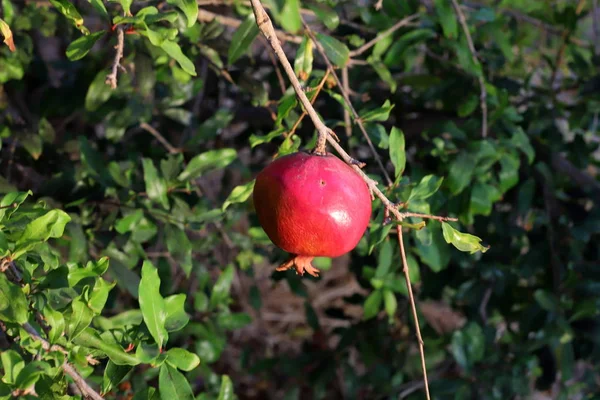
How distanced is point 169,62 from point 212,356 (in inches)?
27.3

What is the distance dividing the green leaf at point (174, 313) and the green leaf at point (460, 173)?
2.23 ft

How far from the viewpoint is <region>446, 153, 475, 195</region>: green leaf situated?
4.73ft

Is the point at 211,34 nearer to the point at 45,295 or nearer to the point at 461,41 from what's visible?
the point at 461,41

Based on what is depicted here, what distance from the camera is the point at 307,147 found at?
1.31m

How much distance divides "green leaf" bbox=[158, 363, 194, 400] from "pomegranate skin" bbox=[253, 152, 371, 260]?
0.78ft

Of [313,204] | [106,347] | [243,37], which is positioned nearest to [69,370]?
[106,347]

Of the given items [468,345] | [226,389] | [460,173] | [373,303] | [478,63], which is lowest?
[468,345]

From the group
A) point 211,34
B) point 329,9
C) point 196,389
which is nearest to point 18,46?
point 211,34

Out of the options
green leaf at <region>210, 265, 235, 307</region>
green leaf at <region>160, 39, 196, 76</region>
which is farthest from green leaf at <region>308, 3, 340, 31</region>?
green leaf at <region>210, 265, 235, 307</region>

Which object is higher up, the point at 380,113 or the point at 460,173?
the point at 380,113

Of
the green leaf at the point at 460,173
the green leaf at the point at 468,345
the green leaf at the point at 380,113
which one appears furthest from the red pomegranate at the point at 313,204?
the green leaf at the point at 468,345

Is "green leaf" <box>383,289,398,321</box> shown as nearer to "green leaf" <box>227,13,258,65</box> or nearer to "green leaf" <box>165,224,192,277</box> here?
"green leaf" <box>165,224,192,277</box>

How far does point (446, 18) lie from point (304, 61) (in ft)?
1.53

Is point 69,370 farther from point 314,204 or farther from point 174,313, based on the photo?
point 314,204
